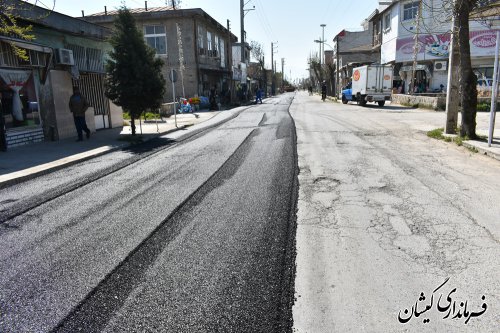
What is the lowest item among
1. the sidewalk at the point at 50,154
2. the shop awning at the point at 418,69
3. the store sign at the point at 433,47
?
the sidewalk at the point at 50,154

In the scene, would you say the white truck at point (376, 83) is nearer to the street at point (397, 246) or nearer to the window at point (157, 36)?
the window at point (157, 36)

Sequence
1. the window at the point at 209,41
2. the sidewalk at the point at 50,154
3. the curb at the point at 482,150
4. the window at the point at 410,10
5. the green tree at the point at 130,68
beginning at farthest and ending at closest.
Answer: the window at the point at 209,41 → the window at the point at 410,10 → the green tree at the point at 130,68 → the curb at the point at 482,150 → the sidewalk at the point at 50,154

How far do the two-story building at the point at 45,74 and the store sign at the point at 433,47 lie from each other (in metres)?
28.4

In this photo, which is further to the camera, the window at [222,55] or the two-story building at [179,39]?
the window at [222,55]

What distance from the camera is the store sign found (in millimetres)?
33500

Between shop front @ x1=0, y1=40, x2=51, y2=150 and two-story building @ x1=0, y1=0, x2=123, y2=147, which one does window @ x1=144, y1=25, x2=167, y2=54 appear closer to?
two-story building @ x1=0, y1=0, x2=123, y2=147

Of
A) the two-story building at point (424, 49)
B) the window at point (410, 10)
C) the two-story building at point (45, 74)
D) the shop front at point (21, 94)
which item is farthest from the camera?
the window at point (410, 10)

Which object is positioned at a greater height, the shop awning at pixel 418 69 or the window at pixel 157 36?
the window at pixel 157 36

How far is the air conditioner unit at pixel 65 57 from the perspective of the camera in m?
13.5

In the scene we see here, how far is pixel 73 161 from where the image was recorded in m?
9.64

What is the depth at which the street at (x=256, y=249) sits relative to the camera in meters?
3.02

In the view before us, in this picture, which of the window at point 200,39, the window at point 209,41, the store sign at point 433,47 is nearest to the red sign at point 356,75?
the store sign at point 433,47

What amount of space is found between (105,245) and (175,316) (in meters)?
1.80

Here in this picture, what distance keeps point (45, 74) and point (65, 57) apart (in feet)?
3.36
